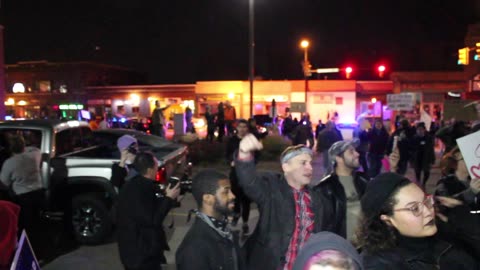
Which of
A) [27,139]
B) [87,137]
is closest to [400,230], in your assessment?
[27,139]

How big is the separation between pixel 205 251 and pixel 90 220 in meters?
5.32

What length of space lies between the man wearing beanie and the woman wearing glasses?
1.11 meters

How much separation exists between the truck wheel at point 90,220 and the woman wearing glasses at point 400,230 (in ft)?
18.9

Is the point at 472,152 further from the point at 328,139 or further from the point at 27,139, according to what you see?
the point at 328,139

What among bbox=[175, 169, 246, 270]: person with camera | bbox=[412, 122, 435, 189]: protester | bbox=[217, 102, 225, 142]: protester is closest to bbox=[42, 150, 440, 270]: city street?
bbox=[175, 169, 246, 270]: person with camera

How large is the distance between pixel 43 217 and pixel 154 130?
10.2m

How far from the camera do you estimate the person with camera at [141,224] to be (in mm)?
4098

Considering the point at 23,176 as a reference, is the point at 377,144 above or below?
below

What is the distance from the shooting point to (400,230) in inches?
101

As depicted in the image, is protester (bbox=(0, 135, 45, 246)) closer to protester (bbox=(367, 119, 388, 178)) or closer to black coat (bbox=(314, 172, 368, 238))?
black coat (bbox=(314, 172, 368, 238))

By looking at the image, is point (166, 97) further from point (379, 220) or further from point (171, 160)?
point (379, 220)

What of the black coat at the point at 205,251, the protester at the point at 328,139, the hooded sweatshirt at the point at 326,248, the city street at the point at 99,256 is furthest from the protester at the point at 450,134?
the hooded sweatshirt at the point at 326,248

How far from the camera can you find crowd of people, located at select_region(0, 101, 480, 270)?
251cm

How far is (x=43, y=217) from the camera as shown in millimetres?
8008
